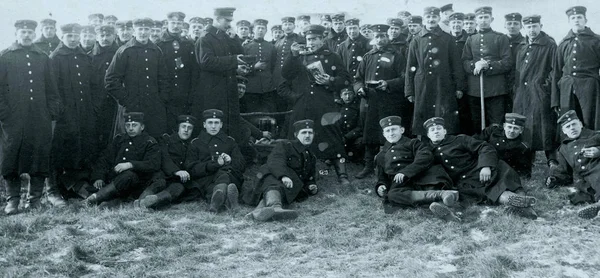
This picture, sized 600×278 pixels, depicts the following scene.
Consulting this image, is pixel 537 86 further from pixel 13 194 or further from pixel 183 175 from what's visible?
pixel 13 194

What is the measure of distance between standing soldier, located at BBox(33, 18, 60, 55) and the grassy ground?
2.79 meters

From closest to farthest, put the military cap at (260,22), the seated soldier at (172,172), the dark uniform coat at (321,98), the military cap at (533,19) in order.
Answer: the seated soldier at (172,172) → the military cap at (533,19) → the dark uniform coat at (321,98) → the military cap at (260,22)

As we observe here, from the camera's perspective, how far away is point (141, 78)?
792cm

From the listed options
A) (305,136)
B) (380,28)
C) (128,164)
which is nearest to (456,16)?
(380,28)

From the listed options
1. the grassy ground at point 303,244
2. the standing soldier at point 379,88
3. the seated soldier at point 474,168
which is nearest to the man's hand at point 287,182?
the grassy ground at point 303,244

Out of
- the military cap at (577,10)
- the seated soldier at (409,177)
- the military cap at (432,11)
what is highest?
the military cap at (432,11)

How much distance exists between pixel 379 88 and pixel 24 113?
445 cm

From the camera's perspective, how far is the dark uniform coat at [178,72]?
28.0 feet

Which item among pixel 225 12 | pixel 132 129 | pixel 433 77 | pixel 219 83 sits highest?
pixel 225 12

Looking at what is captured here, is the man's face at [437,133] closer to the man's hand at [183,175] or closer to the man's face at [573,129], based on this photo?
the man's face at [573,129]

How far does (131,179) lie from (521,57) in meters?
5.28

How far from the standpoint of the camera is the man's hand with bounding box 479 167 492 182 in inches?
261

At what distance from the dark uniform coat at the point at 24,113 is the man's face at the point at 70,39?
0.53 metres

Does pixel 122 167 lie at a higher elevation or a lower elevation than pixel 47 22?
lower
